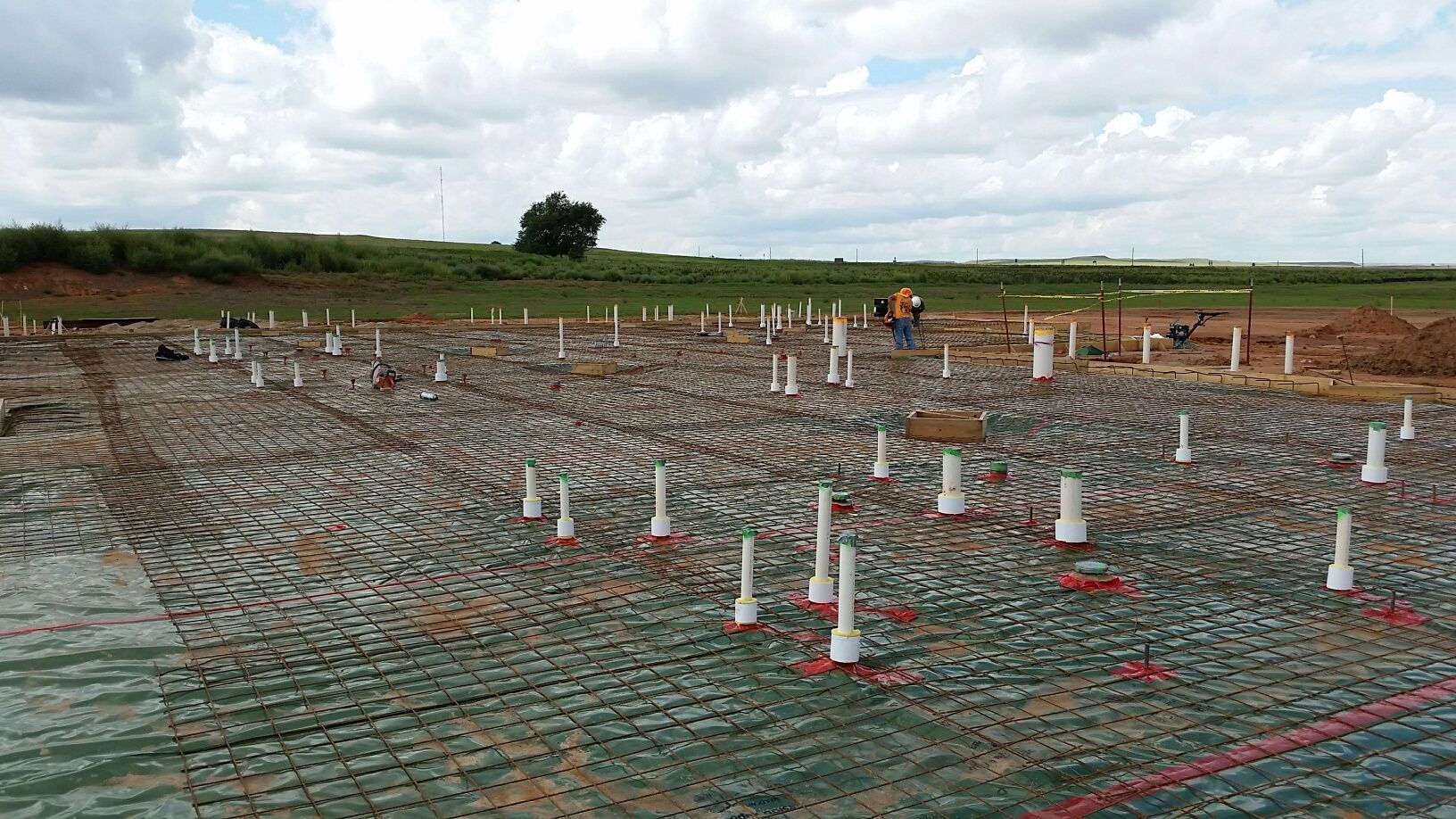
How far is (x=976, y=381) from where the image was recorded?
16562 millimetres

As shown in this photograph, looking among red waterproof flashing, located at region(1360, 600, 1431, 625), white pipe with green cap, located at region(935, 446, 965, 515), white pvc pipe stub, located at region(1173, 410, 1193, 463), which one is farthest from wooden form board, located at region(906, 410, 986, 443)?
red waterproof flashing, located at region(1360, 600, 1431, 625)

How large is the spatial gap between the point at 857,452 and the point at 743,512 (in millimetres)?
2631

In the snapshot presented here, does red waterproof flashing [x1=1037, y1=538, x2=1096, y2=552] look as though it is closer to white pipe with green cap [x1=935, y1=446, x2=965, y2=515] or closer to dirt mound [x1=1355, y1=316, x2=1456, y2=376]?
white pipe with green cap [x1=935, y1=446, x2=965, y2=515]

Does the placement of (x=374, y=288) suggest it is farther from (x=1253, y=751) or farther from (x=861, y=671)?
(x=1253, y=751)

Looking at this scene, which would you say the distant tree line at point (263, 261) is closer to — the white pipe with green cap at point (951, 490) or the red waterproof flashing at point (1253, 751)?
the white pipe with green cap at point (951, 490)

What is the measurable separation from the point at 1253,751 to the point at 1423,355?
16.1 metres

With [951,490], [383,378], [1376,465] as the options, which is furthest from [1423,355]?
[383,378]

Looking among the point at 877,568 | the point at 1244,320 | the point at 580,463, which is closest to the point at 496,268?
the point at 1244,320

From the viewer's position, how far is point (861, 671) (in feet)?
15.7

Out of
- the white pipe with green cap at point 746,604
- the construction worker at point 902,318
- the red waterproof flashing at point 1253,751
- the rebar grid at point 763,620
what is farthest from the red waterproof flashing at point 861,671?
the construction worker at point 902,318

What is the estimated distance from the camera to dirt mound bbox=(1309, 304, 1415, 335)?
26266 mm

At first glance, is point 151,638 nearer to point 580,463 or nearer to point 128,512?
point 128,512

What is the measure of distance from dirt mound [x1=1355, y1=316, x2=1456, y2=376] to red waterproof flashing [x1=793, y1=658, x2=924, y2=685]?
15.7m

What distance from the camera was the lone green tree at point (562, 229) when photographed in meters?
90.3
